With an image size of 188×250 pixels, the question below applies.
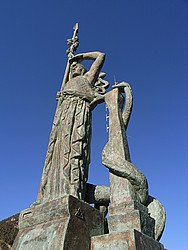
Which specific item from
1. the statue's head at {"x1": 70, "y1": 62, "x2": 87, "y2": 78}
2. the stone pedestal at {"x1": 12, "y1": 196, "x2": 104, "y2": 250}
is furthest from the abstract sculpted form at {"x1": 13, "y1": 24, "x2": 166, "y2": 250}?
the statue's head at {"x1": 70, "y1": 62, "x2": 87, "y2": 78}

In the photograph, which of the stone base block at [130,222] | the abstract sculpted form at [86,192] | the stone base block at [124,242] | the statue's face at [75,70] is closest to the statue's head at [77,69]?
the statue's face at [75,70]

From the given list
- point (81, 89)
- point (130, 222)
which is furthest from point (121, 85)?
point (130, 222)

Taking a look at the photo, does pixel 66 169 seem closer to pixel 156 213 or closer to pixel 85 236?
pixel 85 236

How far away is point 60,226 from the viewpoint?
3428 millimetres

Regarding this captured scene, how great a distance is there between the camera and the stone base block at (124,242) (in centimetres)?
318

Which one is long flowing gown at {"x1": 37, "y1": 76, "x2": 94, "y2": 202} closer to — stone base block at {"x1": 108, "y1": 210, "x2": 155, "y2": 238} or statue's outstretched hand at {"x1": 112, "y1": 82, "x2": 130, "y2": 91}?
statue's outstretched hand at {"x1": 112, "y1": 82, "x2": 130, "y2": 91}

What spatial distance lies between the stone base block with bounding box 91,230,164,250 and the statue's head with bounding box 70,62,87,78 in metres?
4.11

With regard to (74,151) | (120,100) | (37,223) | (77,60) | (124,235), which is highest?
(77,60)

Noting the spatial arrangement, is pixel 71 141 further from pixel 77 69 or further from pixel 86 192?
pixel 77 69

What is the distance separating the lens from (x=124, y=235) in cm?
326

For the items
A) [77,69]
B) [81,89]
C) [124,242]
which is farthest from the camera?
[77,69]

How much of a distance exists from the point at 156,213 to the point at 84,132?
2.01 metres

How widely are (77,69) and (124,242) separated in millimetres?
4449

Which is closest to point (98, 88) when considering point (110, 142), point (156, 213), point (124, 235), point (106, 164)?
point (110, 142)
